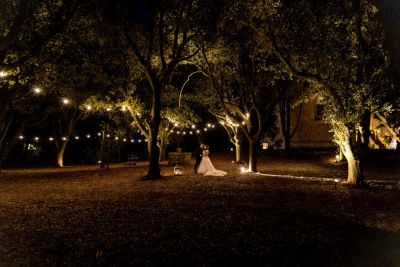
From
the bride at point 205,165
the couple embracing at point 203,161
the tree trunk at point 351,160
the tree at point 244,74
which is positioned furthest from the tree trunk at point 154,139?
the tree trunk at point 351,160

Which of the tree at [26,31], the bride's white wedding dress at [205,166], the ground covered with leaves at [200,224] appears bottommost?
the ground covered with leaves at [200,224]

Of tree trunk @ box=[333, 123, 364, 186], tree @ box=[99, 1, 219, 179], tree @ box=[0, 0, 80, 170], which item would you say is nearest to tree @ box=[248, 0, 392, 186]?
tree trunk @ box=[333, 123, 364, 186]

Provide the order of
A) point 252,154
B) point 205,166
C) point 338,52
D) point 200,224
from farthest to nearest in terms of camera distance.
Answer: point 252,154
point 205,166
point 338,52
point 200,224

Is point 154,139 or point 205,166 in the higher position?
point 154,139

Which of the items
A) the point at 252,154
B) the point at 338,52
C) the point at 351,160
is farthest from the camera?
the point at 252,154

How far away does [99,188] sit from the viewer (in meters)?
19.2

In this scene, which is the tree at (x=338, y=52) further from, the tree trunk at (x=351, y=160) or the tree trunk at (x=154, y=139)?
the tree trunk at (x=154, y=139)

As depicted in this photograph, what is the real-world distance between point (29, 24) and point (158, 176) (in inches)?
418

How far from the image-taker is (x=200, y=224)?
37.2 ft

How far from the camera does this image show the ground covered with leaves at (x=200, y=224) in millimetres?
8406

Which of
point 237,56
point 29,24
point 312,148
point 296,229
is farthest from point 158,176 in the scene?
point 312,148

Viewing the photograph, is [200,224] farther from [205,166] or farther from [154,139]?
[205,166]

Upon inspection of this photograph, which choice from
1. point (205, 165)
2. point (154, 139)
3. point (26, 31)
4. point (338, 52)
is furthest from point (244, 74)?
point (26, 31)

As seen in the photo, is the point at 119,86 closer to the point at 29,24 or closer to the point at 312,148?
the point at 29,24
